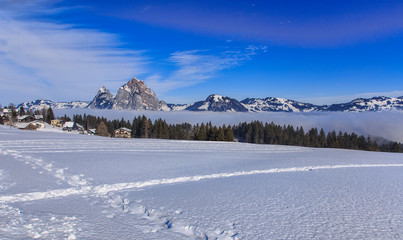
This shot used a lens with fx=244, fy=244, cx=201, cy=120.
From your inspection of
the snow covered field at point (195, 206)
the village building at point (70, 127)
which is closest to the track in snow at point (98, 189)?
the snow covered field at point (195, 206)

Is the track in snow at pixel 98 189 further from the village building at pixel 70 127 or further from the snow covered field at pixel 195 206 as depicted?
the village building at pixel 70 127

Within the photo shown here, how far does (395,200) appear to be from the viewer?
8547 mm

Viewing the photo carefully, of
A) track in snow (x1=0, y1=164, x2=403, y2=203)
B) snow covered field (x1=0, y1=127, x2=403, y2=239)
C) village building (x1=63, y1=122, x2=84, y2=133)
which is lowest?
track in snow (x1=0, y1=164, x2=403, y2=203)

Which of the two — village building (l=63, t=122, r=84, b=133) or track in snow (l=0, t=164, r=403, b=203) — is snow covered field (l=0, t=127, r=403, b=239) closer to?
track in snow (l=0, t=164, r=403, b=203)

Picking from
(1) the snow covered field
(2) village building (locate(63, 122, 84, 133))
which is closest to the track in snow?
(1) the snow covered field

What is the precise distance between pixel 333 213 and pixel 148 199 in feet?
19.1

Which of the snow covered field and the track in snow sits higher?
the snow covered field

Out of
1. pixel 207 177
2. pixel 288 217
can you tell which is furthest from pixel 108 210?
pixel 207 177

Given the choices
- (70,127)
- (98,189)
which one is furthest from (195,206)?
(70,127)

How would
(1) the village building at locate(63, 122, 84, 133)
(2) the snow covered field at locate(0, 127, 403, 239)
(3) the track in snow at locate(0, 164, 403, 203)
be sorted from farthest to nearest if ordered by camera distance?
(1) the village building at locate(63, 122, 84, 133) → (3) the track in snow at locate(0, 164, 403, 203) → (2) the snow covered field at locate(0, 127, 403, 239)

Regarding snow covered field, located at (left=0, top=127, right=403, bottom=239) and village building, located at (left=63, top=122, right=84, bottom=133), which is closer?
snow covered field, located at (left=0, top=127, right=403, bottom=239)

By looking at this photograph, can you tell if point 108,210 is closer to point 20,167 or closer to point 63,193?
point 63,193

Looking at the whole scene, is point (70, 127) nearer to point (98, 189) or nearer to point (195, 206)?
point (98, 189)

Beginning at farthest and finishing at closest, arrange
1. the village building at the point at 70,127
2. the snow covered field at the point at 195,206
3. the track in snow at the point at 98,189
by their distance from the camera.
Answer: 1. the village building at the point at 70,127
2. the track in snow at the point at 98,189
3. the snow covered field at the point at 195,206
